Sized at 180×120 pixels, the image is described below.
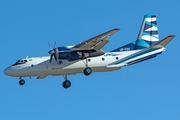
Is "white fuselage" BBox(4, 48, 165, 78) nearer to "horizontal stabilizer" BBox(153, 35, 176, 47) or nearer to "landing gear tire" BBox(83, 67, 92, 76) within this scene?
"landing gear tire" BBox(83, 67, 92, 76)

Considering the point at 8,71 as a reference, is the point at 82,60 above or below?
above

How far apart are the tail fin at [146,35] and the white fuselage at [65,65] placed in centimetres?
180

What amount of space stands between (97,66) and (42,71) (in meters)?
5.09

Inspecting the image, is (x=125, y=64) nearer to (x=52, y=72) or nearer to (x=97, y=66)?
(x=97, y=66)

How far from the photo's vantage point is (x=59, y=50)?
43906 mm

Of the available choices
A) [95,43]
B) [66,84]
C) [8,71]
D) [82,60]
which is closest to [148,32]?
[95,43]

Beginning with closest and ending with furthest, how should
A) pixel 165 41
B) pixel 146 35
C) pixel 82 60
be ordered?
pixel 82 60 → pixel 165 41 → pixel 146 35

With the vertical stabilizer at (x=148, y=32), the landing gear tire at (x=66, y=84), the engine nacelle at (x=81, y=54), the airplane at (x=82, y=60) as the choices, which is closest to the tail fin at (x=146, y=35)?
the vertical stabilizer at (x=148, y=32)

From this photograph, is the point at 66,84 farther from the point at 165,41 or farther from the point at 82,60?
the point at 165,41

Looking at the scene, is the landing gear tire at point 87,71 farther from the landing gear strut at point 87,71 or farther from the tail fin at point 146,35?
the tail fin at point 146,35

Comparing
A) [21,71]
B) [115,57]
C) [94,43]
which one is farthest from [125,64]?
[21,71]

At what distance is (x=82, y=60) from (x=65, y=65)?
5.44 ft

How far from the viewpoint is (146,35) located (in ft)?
165

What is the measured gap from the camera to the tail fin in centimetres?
4819
